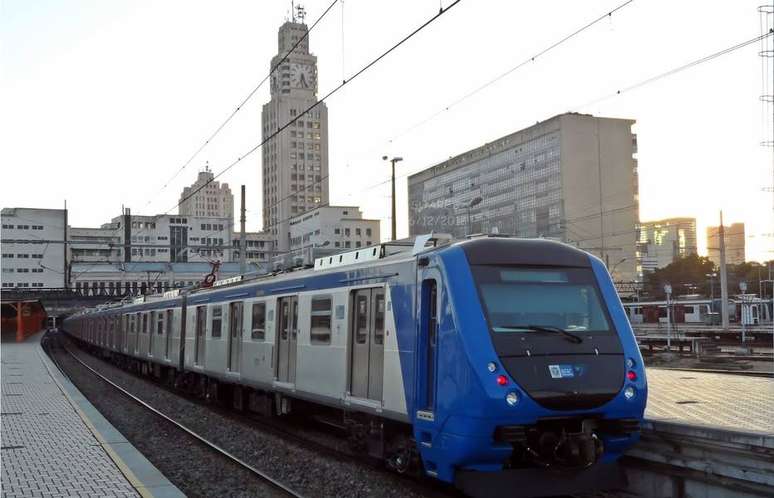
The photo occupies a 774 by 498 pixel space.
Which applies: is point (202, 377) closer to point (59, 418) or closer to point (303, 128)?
point (59, 418)

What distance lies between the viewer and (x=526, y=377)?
8.32 m

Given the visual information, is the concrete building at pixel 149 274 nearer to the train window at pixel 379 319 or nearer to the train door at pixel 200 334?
the train door at pixel 200 334

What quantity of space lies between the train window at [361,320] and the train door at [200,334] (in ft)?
32.3

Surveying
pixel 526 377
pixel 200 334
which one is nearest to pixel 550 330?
pixel 526 377

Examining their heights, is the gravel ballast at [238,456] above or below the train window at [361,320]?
below

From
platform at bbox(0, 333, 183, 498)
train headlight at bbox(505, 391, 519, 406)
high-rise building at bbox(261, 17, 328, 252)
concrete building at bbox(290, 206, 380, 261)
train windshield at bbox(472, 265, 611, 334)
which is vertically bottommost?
platform at bbox(0, 333, 183, 498)

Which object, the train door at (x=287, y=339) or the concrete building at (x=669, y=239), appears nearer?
the train door at (x=287, y=339)

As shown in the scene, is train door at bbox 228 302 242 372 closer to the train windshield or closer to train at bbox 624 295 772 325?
the train windshield

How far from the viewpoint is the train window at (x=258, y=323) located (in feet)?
50.8

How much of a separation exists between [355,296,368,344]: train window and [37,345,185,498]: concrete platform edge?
3081 mm

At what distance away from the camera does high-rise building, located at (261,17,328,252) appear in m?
154

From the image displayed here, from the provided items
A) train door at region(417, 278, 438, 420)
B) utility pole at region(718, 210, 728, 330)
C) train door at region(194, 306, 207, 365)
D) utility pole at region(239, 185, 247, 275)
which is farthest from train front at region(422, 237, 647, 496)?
utility pole at region(718, 210, 728, 330)

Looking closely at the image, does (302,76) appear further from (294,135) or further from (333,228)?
(333,228)

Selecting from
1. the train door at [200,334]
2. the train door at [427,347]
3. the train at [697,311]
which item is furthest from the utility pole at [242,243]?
the train at [697,311]
